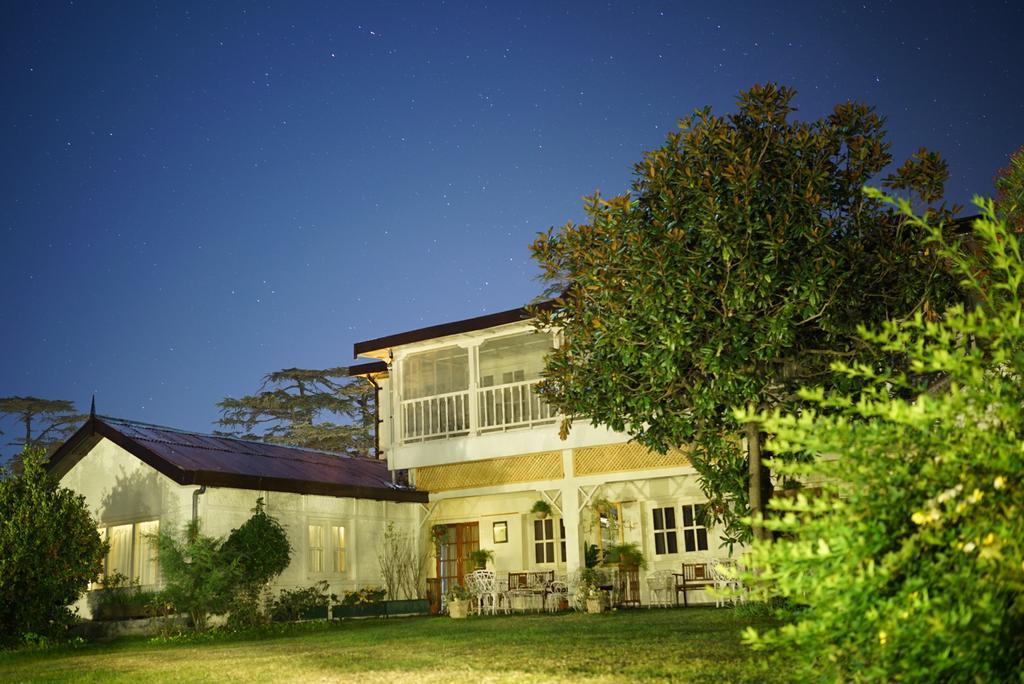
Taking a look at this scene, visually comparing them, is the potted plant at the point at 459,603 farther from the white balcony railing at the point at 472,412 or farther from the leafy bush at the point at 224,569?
the white balcony railing at the point at 472,412

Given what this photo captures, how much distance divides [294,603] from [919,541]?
50.8 ft

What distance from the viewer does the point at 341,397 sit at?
42000mm

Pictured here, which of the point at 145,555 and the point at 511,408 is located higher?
the point at 511,408

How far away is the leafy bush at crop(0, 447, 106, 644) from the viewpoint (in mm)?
14422

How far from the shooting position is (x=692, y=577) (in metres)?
19.3

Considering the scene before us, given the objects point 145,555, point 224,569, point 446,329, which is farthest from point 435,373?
point 224,569

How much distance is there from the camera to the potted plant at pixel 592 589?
676 inches

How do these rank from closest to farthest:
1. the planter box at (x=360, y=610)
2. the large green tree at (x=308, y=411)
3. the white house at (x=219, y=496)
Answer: the white house at (x=219, y=496)
the planter box at (x=360, y=610)
the large green tree at (x=308, y=411)

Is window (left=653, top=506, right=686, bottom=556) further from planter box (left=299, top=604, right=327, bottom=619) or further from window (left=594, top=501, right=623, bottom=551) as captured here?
planter box (left=299, top=604, right=327, bottom=619)

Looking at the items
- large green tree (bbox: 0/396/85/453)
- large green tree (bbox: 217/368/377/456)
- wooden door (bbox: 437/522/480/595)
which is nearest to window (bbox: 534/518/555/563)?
wooden door (bbox: 437/522/480/595)

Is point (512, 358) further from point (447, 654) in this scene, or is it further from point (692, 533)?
point (447, 654)

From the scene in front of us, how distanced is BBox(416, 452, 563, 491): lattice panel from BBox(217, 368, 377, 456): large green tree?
65.1 feet

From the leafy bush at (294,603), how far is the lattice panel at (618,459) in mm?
5517

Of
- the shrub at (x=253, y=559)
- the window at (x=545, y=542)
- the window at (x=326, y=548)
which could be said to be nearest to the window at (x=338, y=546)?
the window at (x=326, y=548)
